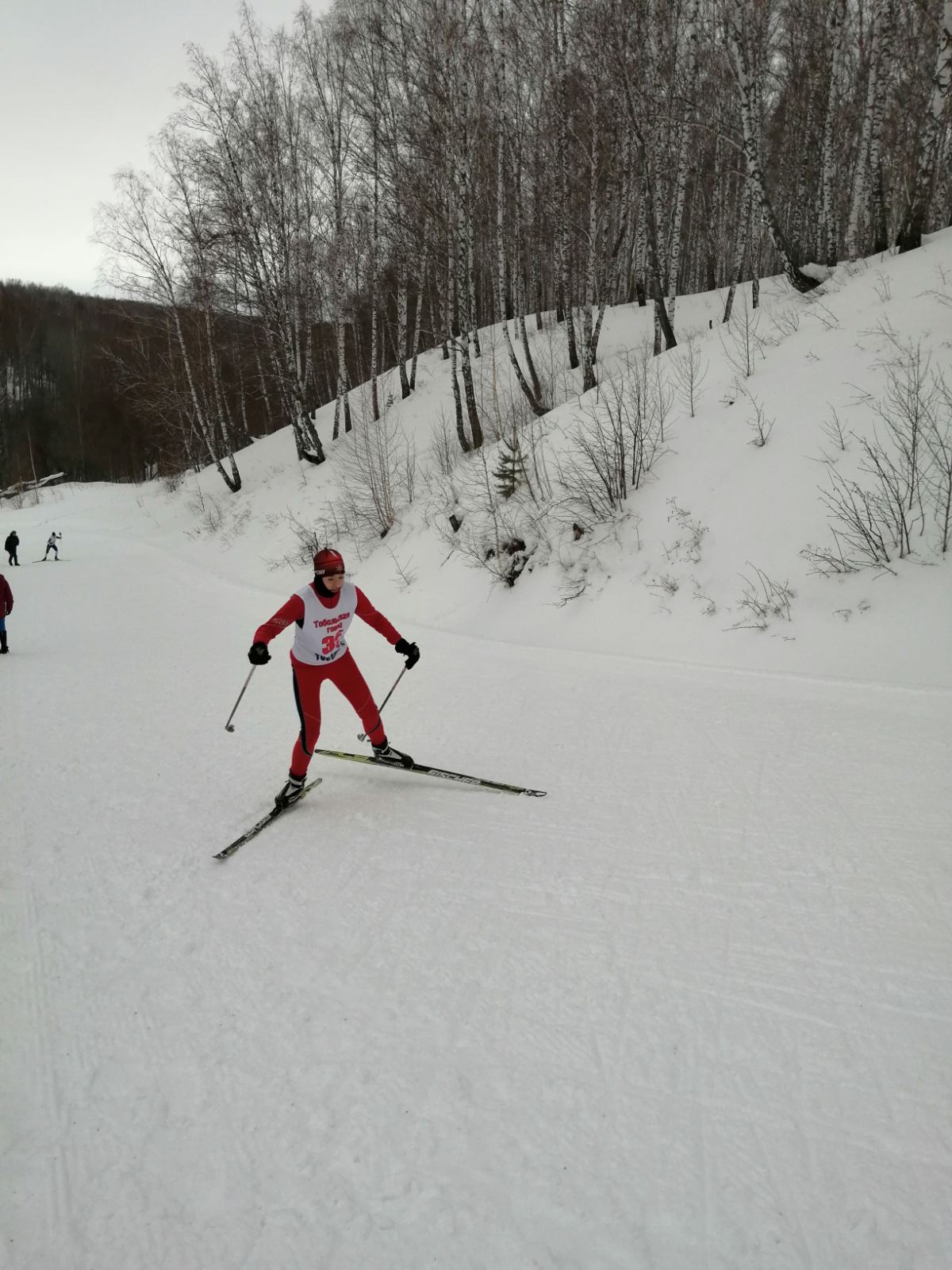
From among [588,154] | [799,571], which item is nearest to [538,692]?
[799,571]

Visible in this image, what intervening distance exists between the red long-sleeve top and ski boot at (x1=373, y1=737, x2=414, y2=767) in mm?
885

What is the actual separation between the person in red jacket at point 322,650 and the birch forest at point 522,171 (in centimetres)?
1081

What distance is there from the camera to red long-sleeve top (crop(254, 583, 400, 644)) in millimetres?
4701

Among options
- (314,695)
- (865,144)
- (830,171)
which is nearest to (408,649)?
(314,695)

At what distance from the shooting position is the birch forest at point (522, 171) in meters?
13.1

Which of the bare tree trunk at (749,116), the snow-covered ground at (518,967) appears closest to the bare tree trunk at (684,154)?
the bare tree trunk at (749,116)

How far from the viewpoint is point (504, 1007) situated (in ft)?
9.75

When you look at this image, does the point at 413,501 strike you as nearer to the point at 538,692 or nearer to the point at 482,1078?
the point at 538,692

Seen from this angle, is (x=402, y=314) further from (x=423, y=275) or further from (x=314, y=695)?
(x=314, y=695)

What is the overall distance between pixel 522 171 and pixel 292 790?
20.5 meters

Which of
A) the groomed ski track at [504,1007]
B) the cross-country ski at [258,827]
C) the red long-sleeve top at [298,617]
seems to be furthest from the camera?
the red long-sleeve top at [298,617]

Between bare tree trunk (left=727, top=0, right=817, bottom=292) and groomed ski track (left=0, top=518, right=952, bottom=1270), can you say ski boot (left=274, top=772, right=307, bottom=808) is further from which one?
bare tree trunk (left=727, top=0, right=817, bottom=292)

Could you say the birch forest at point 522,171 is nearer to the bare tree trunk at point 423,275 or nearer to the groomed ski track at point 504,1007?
the bare tree trunk at point 423,275

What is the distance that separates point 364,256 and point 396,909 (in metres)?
22.2
